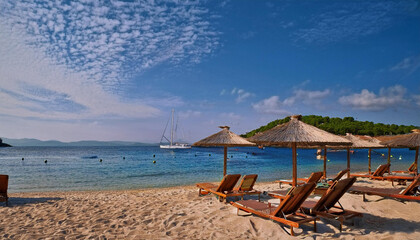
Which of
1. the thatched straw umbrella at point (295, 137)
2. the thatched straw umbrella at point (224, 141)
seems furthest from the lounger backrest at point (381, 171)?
the thatched straw umbrella at point (224, 141)

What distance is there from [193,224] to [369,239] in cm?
335

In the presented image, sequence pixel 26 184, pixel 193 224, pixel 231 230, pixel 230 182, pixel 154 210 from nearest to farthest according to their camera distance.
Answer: pixel 231 230 < pixel 193 224 < pixel 154 210 < pixel 230 182 < pixel 26 184

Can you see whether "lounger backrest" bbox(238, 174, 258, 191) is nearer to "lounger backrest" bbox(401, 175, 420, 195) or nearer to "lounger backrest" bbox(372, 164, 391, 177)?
Result: "lounger backrest" bbox(401, 175, 420, 195)

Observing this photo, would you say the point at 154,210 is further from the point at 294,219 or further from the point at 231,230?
the point at 294,219

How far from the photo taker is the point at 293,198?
4.79 m

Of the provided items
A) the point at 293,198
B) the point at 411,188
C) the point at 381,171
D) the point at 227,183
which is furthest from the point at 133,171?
the point at 411,188

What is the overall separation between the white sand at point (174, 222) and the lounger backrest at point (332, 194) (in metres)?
0.41

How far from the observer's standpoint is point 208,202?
7.42 metres

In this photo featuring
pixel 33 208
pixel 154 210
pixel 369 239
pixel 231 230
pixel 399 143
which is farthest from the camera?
pixel 399 143

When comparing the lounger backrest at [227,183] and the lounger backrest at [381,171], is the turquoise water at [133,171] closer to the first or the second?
the lounger backrest at [381,171]

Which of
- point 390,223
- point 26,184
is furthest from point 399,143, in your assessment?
point 26,184

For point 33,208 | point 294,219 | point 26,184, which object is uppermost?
point 294,219

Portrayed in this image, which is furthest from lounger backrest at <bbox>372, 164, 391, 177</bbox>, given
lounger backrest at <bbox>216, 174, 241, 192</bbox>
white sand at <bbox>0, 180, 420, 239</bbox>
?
lounger backrest at <bbox>216, 174, 241, 192</bbox>

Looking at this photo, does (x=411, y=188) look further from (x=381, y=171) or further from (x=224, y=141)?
(x=381, y=171)
